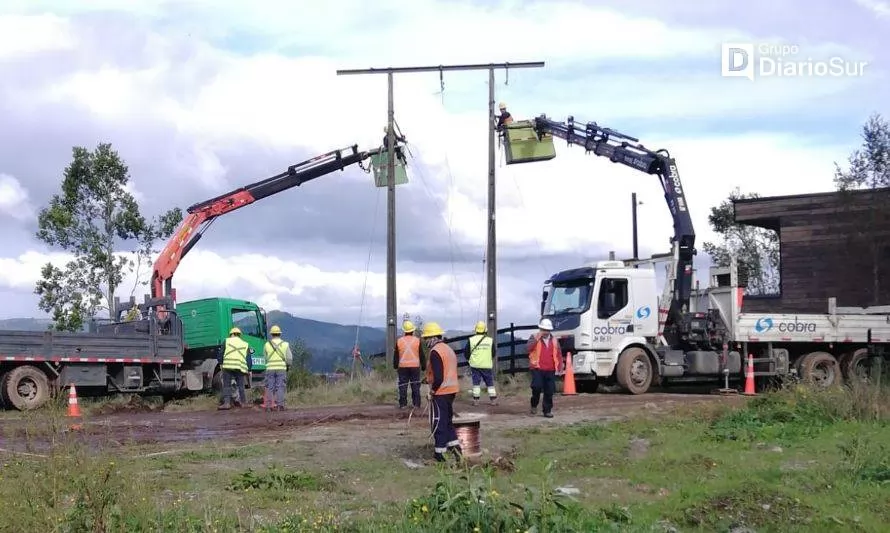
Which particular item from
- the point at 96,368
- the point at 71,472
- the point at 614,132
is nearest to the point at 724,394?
the point at 614,132

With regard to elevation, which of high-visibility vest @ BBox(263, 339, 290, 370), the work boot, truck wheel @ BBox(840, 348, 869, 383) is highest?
high-visibility vest @ BBox(263, 339, 290, 370)

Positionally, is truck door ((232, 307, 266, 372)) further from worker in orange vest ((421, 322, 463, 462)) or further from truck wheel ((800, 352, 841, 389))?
worker in orange vest ((421, 322, 463, 462))

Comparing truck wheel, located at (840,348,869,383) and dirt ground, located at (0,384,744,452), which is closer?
dirt ground, located at (0,384,744,452)

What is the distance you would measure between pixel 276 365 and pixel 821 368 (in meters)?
12.7

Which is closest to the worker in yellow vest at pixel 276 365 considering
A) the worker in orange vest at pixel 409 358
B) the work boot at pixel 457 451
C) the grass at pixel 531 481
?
the worker in orange vest at pixel 409 358

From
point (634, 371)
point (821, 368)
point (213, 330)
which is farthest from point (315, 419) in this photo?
point (821, 368)

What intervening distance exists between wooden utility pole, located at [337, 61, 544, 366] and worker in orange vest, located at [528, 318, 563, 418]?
809cm

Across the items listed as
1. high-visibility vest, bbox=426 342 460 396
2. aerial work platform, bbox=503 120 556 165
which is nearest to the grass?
high-visibility vest, bbox=426 342 460 396

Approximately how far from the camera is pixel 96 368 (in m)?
21.5

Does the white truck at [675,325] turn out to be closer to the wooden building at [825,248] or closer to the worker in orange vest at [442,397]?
the wooden building at [825,248]

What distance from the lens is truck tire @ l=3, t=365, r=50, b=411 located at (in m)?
19.9

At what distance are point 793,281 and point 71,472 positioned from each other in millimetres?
28215

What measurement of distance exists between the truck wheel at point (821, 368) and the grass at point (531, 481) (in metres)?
7.07

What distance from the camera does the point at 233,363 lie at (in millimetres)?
19188
